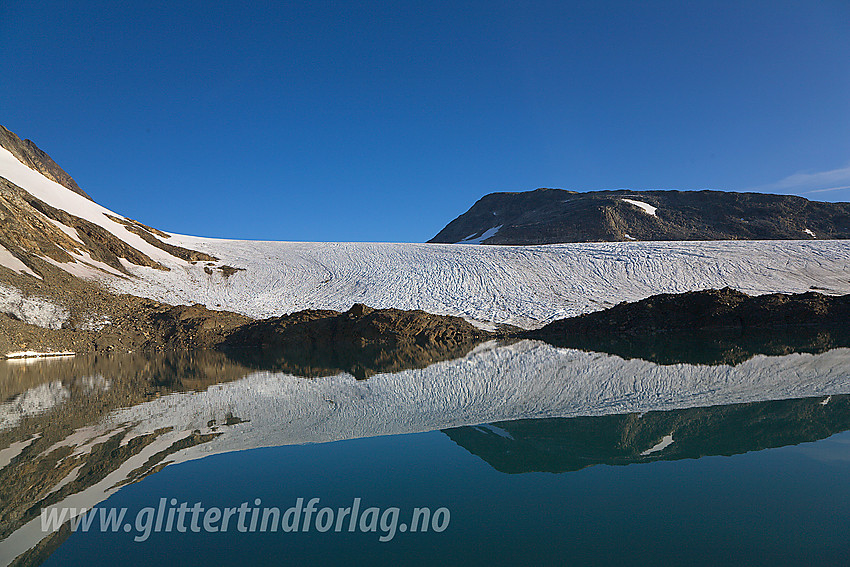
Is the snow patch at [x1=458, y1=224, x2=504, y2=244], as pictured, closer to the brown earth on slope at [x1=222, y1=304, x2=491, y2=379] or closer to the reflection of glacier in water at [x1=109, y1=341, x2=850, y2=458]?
the brown earth on slope at [x1=222, y1=304, x2=491, y2=379]

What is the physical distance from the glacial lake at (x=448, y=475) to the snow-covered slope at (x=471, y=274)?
1608cm

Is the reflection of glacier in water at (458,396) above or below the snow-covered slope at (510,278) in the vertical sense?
below

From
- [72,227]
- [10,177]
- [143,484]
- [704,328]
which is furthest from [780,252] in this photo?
[10,177]

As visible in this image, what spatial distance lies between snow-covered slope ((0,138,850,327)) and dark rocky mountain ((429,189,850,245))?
24.4 meters

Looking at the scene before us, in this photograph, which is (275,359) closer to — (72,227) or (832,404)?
(832,404)

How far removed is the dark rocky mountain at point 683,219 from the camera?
2058 inches

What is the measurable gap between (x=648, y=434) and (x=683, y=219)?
60.5m

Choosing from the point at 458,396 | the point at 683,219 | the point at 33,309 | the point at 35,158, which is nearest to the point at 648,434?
the point at 458,396

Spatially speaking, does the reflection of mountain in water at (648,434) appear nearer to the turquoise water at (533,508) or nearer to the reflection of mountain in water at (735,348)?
the turquoise water at (533,508)

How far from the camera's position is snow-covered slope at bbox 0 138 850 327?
931 inches

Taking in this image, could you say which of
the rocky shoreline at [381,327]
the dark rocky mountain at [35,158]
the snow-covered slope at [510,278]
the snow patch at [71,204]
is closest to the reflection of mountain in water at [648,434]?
the rocky shoreline at [381,327]

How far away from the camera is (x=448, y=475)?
137 inches

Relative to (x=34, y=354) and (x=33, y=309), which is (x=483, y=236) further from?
(x=34, y=354)

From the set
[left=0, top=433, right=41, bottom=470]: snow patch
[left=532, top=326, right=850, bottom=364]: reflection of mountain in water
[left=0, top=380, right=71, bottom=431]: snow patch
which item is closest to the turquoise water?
[left=0, top=433, right=41, bottom=470]: snow patch
